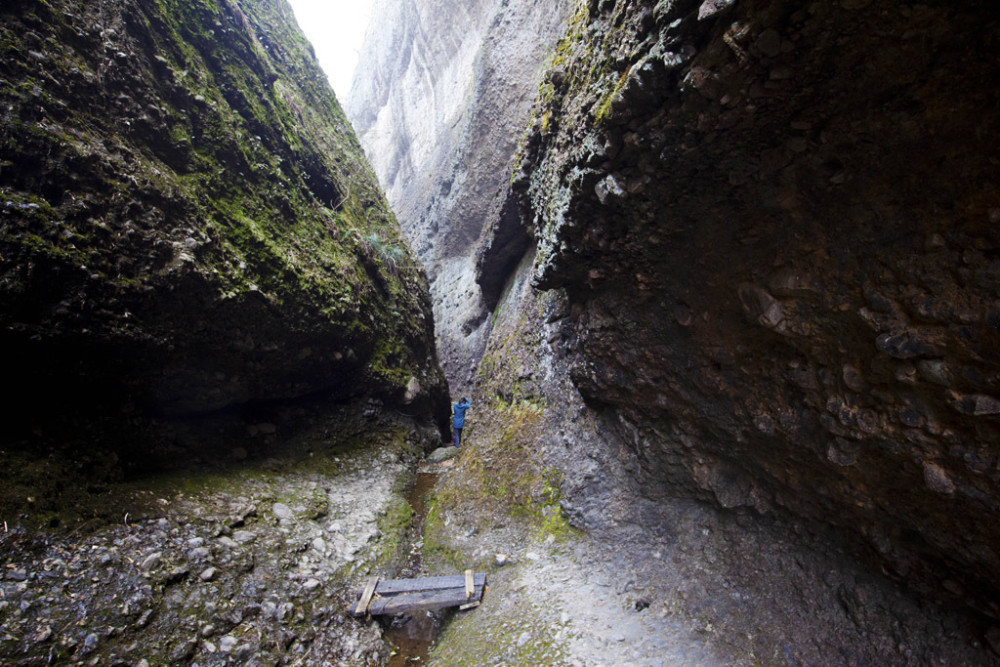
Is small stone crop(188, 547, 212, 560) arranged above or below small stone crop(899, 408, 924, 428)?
below

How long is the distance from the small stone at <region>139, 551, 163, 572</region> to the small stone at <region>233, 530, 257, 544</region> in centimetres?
88

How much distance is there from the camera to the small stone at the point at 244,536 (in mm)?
5504

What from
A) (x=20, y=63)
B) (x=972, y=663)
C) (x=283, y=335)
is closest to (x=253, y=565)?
(x=283, y=335)

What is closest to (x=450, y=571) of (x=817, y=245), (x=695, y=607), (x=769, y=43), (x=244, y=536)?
(x=244, y=536)

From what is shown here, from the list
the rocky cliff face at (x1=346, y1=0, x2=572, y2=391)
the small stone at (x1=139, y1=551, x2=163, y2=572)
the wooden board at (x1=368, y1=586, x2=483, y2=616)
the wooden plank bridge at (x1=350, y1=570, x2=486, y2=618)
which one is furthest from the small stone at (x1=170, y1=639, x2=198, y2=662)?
the rocky cliff face at (x1=346, y1=0, x2=572, y2=391)

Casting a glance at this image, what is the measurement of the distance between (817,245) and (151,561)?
7.18m

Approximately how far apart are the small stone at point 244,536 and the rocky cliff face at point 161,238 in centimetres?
190

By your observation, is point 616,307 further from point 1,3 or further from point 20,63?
point 1,3

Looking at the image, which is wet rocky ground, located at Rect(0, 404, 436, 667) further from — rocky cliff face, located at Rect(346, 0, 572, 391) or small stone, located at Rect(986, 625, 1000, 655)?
rocky cliff face, located at Rect(346, 0, 572, 391)

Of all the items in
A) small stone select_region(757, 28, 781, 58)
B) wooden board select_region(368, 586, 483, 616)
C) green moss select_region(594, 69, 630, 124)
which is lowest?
wooden board select_region(368, 586, 483, 616)

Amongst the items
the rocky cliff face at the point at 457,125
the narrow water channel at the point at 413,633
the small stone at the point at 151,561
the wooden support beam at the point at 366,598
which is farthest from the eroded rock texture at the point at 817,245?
the rocky cliff face at the point at 457,125

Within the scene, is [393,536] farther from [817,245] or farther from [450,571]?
[817,245]

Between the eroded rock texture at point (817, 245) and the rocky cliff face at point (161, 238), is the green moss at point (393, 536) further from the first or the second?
the eroded rock texture at point (817, 245)

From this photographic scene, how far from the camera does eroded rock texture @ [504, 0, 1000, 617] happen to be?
2.45m
